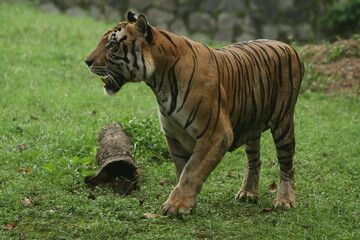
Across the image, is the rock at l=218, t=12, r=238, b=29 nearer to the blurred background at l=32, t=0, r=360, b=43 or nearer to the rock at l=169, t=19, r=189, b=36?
the blurred background at l=32, t=0, r=360, b=43

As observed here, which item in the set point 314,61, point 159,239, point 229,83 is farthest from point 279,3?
point 159,239

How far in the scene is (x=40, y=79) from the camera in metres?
10.7

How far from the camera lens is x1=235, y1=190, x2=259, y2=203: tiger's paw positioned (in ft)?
20.6

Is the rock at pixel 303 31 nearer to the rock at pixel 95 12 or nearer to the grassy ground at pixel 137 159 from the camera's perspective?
the grassy ground at pixel 137 159

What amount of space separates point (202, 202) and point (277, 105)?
1.24 meters

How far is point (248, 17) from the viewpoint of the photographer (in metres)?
15.8

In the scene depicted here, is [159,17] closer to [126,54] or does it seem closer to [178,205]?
[126,54]

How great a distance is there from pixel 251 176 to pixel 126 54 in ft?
6.67

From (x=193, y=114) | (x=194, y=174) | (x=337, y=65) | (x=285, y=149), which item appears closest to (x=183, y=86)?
(x=193, y=114)

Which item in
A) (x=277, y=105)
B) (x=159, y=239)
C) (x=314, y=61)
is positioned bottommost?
(x=314, y=61)

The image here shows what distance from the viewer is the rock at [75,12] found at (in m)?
16.2

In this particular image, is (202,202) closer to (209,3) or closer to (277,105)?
(277,105)

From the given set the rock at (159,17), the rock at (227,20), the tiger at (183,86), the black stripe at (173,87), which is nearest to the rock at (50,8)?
the rock at (159,17)

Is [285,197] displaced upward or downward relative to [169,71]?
downward
